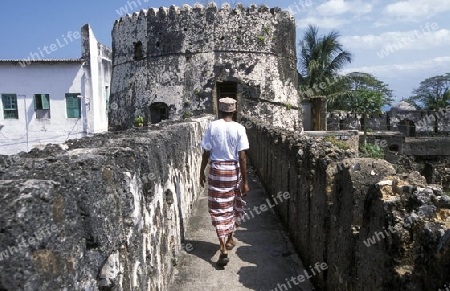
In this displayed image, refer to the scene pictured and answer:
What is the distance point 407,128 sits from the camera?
28.3 metres

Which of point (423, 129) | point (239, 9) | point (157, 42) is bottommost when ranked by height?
point (423, 129)

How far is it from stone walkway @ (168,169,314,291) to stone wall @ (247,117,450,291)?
23 centimetres

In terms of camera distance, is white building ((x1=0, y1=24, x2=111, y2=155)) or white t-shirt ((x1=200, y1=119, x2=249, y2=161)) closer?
white t-shirt ((x1=200, y1=119, x2=249, y2=161))

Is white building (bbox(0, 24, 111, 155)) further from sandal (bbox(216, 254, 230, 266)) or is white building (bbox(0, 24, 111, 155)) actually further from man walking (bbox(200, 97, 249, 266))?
sandal (bbox(216, 254, 230, 266))

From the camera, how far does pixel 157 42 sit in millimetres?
17375

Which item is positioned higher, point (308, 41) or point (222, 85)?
point (308, 41)

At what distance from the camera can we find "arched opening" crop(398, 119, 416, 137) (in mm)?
28375

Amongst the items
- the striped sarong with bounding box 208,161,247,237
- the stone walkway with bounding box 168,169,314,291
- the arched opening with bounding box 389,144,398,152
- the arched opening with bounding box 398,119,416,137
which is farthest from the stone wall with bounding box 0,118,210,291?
the arched opening with bounding box 398,119,416,137

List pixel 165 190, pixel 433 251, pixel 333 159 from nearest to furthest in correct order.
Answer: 1. pixel 433 251
2. pixel 333 159
3. pixel 165 190

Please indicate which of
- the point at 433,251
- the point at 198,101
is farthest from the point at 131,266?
the point at 198,101

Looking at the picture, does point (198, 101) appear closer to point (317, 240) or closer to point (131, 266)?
point (317, 240)

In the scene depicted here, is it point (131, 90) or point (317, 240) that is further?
point (131, 90)

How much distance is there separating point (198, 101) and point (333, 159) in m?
14.2

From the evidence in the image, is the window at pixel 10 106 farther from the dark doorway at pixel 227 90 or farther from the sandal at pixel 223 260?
the sandal at pixel 223 260
